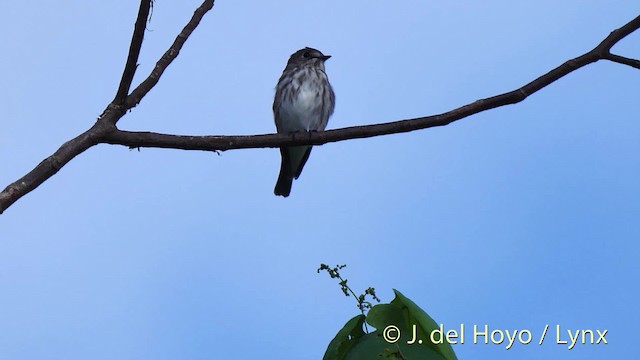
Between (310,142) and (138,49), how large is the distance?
975 mm

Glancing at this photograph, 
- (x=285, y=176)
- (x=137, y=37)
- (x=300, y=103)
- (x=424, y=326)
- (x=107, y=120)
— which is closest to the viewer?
(x=424, y=326)

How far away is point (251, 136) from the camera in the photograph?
13.3ft

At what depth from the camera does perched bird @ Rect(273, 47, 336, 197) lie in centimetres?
792

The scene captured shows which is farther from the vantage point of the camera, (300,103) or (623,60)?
(300,103)

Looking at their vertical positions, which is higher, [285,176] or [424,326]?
[285,176]

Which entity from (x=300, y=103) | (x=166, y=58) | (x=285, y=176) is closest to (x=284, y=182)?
(x=285, y=176)

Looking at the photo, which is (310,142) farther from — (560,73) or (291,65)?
(291,65)

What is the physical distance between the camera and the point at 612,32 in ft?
12.6

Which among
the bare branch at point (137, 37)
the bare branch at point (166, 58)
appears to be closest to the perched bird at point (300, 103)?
the bare branch at point (166, 58)
